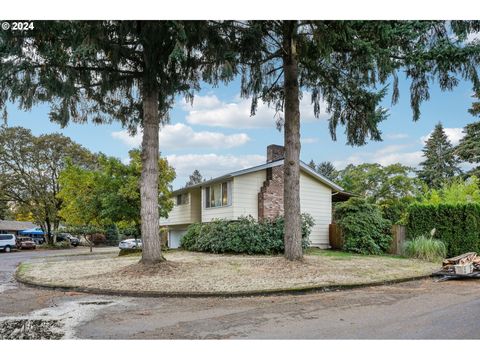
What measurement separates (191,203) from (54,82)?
43.0ft

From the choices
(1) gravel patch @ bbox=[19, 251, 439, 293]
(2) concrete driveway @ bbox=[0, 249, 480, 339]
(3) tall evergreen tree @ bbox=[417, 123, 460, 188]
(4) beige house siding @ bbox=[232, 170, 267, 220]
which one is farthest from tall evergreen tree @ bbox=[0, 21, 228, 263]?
(3) tall evergreen tree @ bbox=[417, 123, 460, 188]

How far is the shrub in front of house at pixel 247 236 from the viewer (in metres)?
15.0

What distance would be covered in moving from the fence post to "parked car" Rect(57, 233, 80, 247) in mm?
31919

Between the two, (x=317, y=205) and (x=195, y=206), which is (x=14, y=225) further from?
(x=317, y=205)

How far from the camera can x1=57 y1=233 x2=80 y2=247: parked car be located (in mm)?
38188

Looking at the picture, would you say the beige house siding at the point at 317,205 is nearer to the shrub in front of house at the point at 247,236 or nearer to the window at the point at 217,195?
the shrub in front of house at the point at 247,236

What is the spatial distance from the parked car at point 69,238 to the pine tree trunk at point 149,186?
31.9m

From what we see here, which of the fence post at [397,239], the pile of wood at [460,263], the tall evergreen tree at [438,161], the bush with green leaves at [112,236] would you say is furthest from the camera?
the bush with green leaves at [112,236]

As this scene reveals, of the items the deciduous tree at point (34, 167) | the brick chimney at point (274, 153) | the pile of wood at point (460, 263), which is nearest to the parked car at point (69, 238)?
the deciduous tree at point (34, 167)

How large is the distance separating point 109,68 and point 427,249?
36.7 ft

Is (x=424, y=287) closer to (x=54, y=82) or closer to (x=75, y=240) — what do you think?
(x=54, y=82)

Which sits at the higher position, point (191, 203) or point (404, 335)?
point (191, 203)
